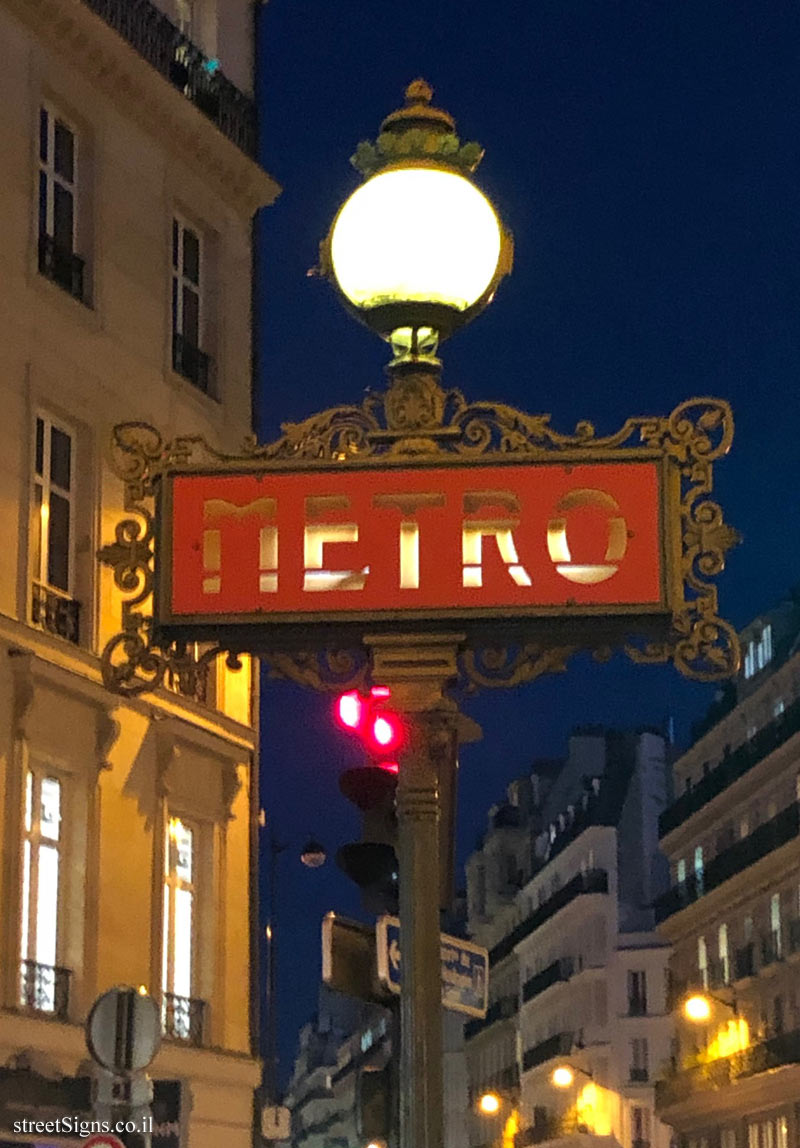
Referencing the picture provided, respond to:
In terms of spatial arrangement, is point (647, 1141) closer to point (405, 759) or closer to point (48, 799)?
point (48, 799)

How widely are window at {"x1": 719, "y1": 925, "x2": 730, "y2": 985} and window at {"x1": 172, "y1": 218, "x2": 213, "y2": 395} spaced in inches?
1807

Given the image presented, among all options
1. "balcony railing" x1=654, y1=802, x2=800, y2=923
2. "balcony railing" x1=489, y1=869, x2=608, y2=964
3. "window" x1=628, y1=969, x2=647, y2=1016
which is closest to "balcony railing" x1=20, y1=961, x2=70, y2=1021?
"balcony railing" x1=654, y1=802, x2=800, y2=923

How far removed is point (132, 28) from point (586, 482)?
18.3 metres

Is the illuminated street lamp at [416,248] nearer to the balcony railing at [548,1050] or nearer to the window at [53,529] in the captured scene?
the window at [53,529]

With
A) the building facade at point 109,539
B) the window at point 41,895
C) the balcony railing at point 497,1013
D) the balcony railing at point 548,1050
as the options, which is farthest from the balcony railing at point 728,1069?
the window at point 41,895

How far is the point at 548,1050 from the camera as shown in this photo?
93.1 meters

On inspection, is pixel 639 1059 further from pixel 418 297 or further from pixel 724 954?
pixel 418 297

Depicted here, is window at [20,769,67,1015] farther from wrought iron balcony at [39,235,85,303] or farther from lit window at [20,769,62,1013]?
wrought iron balcony at [39,235,85,303]

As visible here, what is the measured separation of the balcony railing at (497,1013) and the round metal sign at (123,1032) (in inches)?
3686

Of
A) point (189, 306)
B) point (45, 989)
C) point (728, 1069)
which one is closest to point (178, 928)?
point (45, 989)

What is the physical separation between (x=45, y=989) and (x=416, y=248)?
49.6ft

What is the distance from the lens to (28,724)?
2109cm

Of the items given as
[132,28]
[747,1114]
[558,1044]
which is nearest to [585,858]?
[558,1044]

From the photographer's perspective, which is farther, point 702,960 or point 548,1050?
point 548,1050
